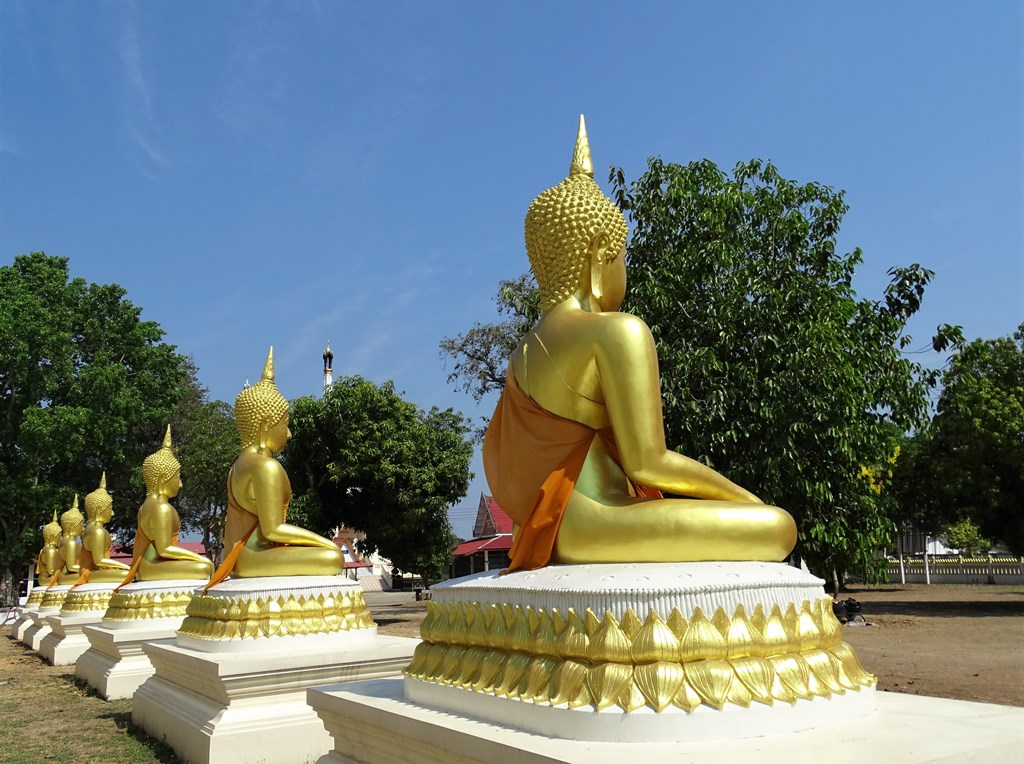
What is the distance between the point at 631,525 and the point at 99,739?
24.1 ft

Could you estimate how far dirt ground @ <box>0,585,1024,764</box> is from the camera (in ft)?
27.3

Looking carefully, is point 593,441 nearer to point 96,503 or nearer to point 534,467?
point 534,467

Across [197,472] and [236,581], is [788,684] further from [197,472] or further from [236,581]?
[197,472]

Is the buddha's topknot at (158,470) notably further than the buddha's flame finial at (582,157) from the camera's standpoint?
Yes

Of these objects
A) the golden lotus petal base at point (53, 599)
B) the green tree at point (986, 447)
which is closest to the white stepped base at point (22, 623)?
the golden lotus petal base at point (53, 599)

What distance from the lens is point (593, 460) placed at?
4.51 meters

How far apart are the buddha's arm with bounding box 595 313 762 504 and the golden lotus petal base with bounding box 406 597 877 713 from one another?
2.71 feet

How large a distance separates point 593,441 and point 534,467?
1.25 ft

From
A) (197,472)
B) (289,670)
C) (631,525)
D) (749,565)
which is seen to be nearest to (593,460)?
(631,525)

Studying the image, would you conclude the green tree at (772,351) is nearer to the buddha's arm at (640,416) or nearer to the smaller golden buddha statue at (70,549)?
the buddha's arm at (640,416)

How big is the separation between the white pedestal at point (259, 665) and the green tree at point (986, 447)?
18112mm

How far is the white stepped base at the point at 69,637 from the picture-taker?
14.9 m

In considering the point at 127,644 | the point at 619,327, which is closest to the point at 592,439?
the point at 619,327

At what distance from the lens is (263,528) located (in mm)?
8859
